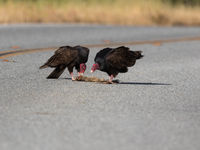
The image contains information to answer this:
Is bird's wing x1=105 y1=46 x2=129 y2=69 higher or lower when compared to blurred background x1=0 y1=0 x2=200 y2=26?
higher

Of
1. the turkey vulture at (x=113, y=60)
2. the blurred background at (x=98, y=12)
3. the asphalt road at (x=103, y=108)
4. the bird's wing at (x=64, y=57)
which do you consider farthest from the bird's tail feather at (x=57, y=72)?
the blurred background at (x=98, y=12)

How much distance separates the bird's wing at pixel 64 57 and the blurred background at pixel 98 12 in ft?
44.5

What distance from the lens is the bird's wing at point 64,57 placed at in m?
9.98

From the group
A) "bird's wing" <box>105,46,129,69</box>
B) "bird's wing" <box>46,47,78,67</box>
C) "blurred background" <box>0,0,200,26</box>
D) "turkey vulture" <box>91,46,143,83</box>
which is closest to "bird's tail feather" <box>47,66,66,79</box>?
"bird's wing" <box>46,47,78,67</box>

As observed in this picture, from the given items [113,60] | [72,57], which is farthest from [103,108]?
[72,57]

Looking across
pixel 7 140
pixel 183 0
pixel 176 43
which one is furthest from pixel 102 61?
pixel 183 0

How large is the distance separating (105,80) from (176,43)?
840 cm

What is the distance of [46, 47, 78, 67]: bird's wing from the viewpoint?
393 inches

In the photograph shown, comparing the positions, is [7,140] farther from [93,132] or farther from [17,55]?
[17,55]

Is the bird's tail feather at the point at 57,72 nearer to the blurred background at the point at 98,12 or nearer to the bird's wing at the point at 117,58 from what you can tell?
the bird's wing at the point at 117,58

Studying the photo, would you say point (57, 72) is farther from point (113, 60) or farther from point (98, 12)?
point (98, 12)

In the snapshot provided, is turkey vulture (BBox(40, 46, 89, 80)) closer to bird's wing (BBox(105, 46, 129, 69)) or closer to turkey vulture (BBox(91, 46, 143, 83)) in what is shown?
turkey vulture (BBox(91, 46, 143, 83))

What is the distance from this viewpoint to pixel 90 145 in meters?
6.09

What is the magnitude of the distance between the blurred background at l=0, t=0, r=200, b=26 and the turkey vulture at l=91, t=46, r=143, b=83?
1399cm
